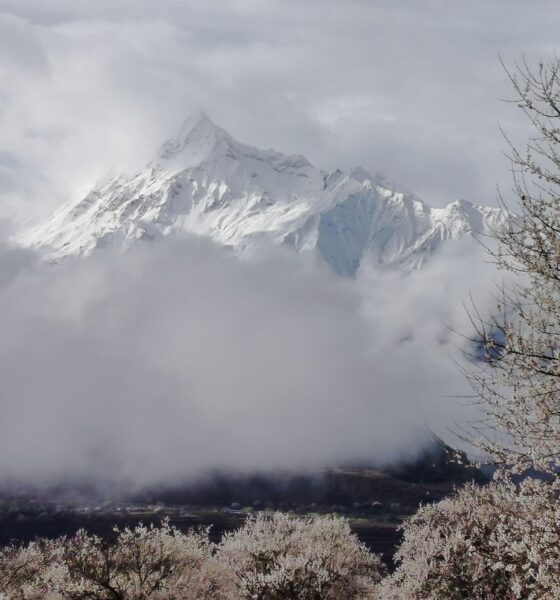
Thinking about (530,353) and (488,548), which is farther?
(488,548)

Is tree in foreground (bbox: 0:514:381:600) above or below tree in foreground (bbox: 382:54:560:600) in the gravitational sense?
below

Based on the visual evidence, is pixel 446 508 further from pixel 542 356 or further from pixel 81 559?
pixel 542 356

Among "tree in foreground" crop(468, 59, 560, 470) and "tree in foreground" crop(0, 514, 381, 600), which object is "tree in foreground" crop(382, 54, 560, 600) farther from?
"tree in foreground" crop(0, 514, 381, 600)

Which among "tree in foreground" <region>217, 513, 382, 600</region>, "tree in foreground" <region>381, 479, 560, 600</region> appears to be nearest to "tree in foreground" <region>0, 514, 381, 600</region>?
"tree in foreground" <region>217, 513, 382, 600</region>

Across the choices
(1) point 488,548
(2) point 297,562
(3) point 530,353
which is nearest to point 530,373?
(3) point 530,353

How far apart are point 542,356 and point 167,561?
4257 centimetres

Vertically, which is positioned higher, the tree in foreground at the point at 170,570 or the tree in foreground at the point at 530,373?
the tree in foreground at the point at 530,373

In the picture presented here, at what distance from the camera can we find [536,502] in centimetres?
1758

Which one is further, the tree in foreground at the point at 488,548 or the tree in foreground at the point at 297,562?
the tree in foreground at the point at 297,562

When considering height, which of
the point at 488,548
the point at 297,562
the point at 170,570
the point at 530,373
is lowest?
the point at 297,562

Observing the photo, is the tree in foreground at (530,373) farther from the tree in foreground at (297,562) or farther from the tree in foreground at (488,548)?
the tree in foreground at (297,562)

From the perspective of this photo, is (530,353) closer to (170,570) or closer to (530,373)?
(530,373)

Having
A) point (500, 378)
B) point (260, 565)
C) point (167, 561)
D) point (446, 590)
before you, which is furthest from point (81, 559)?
point (500, 378)

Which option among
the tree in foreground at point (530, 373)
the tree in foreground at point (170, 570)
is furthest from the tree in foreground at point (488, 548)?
the tree in foreground at point (170, 570)
